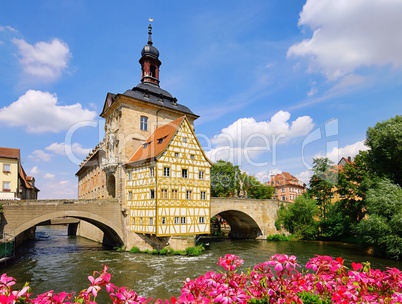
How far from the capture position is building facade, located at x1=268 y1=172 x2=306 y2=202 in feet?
232

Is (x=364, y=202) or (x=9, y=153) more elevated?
(x=9, y=153)

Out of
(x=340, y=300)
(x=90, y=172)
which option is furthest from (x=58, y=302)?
(x=90, y=172)

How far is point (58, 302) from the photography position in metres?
2.11

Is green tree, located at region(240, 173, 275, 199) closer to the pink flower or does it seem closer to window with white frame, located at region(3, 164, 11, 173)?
window with white frame, located at region(3, 164, 11, 173)

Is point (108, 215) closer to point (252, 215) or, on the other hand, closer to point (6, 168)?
point (6, 168)

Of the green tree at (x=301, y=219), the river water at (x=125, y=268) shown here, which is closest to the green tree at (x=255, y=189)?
the green tree at (x=301, y=219)

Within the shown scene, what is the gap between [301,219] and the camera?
33.7m

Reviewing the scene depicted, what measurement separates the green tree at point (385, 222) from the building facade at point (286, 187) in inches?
1933

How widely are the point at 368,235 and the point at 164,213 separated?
49.0ft

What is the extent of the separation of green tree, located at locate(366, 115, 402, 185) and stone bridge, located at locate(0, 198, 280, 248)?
13.4 meters

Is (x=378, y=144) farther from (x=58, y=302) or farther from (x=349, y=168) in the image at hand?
(x=58, y=302)

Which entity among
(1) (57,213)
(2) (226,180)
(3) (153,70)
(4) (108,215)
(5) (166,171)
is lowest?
(4) (108,215)

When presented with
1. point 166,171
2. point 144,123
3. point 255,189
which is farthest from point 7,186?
point 255,189

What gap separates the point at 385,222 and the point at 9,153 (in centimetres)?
3542
